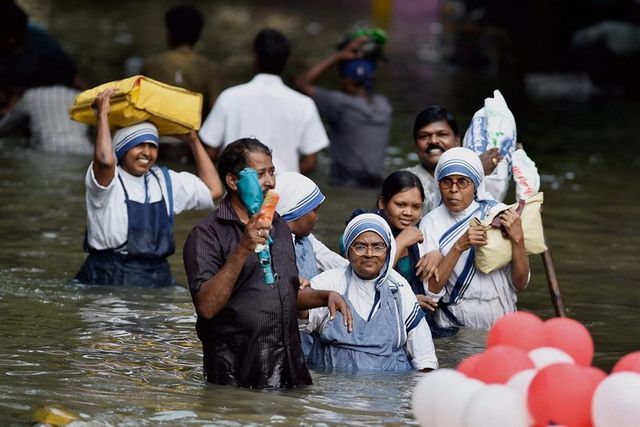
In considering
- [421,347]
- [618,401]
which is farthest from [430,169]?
→ [618,401]

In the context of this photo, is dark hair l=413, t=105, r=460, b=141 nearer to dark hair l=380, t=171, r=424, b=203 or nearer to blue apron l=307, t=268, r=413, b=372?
dark hair l=380, t=171, r=424, b=203

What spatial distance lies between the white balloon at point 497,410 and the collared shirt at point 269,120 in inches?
232

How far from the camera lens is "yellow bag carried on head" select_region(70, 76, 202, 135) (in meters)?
9.12

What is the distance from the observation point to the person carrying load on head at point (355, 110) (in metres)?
13.1

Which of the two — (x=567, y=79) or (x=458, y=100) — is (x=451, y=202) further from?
(x=567, y=79)

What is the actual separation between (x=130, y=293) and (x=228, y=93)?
224 cm

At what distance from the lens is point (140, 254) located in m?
9.69

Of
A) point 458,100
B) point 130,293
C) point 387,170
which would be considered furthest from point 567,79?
point 130,293

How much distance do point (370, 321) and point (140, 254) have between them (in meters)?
2.43

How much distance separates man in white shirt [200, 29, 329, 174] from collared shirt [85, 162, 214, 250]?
6.06ft

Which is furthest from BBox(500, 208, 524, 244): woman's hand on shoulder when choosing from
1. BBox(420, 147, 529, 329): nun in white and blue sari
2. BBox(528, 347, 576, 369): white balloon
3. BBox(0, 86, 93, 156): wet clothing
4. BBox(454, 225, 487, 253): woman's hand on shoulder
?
BBox(0, 86, 93, 156): wet clothing

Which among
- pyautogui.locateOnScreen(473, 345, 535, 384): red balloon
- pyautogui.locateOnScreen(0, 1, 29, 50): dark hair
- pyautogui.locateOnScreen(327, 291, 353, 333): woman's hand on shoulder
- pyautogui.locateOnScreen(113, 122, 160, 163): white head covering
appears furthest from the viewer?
pyautogui.locateOnScreen(0, 1, 29, 50): dark hair

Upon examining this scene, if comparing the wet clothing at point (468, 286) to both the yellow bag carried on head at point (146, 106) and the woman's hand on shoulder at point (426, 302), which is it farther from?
the yellow bag carried on head at point (146, 106)

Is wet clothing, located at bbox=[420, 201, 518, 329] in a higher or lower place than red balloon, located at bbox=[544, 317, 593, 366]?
higher
